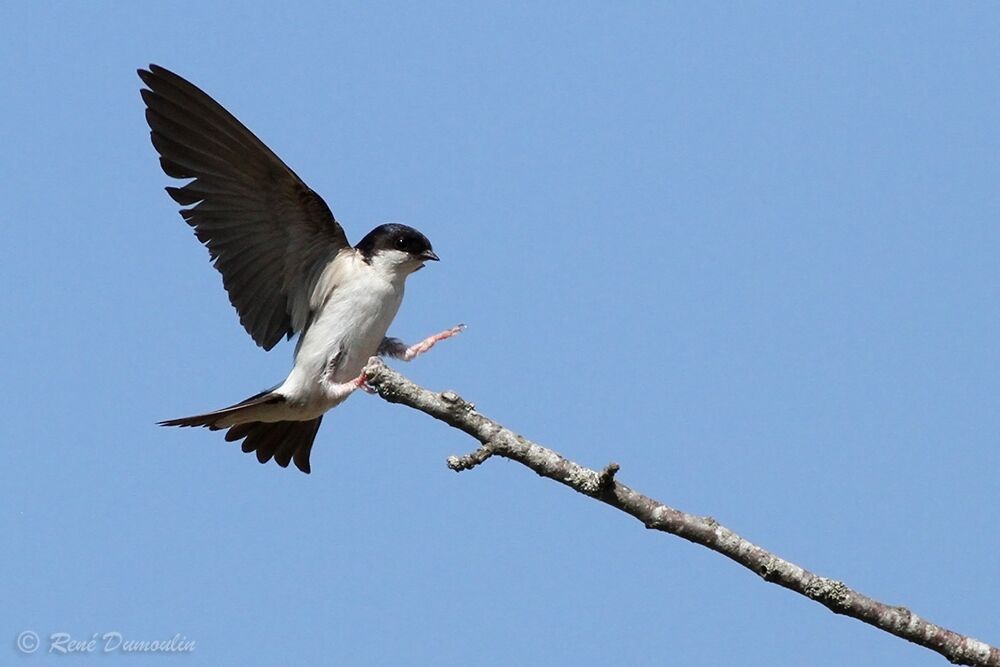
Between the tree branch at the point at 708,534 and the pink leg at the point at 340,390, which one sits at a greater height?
the pink leg at the point at 340,390

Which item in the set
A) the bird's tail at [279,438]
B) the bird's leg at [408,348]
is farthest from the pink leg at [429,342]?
the bird's tail at [279,438]

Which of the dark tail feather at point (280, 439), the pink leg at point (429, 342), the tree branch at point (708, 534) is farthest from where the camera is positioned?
the dark tail feather at point (280, 439)

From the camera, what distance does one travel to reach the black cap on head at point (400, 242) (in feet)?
24.7

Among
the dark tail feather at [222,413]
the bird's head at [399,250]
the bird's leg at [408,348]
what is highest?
the bird's head at [399,250]

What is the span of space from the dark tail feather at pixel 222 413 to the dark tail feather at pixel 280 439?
2.21 ft

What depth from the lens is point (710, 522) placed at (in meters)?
4.29

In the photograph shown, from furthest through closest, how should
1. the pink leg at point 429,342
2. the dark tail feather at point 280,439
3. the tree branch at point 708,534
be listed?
the dark tail feather at point 280,439, the pink leg at point 429,342, the tree branch at point 708,534

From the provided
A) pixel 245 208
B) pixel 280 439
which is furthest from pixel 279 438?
pixel 245 208

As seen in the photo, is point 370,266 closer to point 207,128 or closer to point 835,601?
point 207,128

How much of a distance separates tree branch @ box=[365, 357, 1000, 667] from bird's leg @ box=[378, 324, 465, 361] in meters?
2.40

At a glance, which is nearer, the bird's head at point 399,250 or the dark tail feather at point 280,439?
the bird's head at point 399,250

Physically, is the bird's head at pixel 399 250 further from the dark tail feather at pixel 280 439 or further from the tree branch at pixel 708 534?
the tree branch at pixel 708 534

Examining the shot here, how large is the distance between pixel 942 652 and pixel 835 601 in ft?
1.32

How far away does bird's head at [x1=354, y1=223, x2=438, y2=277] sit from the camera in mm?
7535
